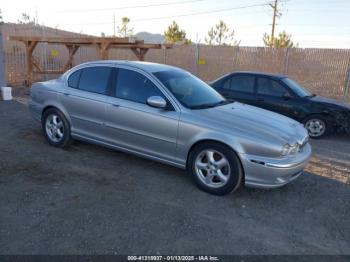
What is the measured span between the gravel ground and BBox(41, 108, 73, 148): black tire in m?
0.19

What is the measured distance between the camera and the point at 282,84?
7902 millimetres

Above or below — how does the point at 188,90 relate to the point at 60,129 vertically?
above

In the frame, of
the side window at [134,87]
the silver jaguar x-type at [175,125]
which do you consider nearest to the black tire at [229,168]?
the silver jaguar x-type at [175,125]

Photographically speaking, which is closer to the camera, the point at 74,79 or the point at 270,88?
the point at 74,79

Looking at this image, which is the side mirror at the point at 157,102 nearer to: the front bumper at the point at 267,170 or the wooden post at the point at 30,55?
the front bumper at the point at 267,170

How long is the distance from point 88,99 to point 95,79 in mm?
360

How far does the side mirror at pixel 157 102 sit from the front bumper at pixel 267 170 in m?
1.27

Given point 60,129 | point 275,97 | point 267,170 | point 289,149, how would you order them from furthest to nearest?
1. point 275,97
2. point 60,129
3. point 289,149
4. point 267,170

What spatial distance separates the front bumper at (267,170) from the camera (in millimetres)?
3898

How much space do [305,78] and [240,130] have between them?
41.9 ft

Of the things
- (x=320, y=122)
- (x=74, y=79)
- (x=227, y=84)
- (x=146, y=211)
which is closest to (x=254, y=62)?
(x=227, y=84)

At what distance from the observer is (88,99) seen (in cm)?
521

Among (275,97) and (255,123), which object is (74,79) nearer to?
(255,123)

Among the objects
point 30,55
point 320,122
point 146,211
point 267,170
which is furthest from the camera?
point 30,55
